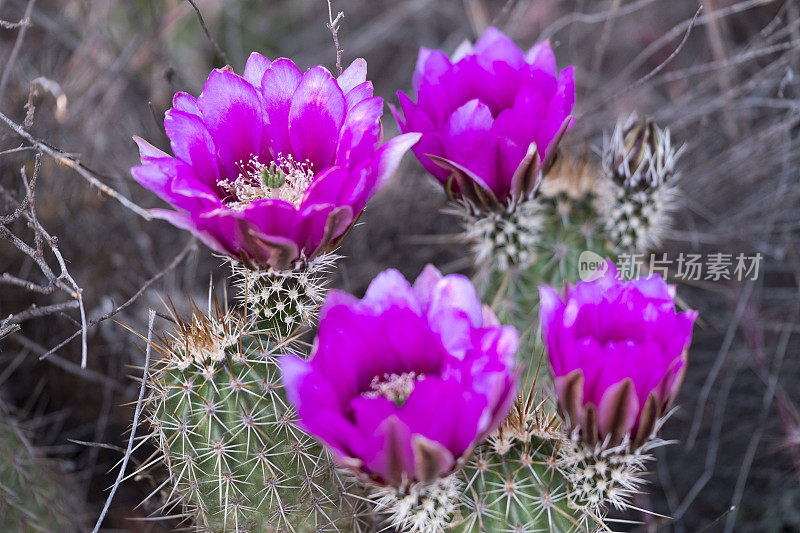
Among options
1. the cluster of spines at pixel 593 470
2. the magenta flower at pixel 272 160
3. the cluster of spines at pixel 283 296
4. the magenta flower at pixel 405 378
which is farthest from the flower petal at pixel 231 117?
the cluster of spines at pixel 593 470

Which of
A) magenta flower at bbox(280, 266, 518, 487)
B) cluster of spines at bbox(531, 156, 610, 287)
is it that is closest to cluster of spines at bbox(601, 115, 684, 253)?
cluster of spines at bbox(531, 156, 610, 287)

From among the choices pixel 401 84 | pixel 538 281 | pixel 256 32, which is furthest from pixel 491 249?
pixel 256 32

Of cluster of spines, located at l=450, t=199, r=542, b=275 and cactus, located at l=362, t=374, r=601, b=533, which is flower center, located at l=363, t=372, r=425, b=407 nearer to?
cactus, located at l=362, t=374, r=601, b=533

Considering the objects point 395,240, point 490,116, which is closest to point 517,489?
point 490,116

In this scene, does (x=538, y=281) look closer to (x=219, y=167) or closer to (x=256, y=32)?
(x=219, y=167)

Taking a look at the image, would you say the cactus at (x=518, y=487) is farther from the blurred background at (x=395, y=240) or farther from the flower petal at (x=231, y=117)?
the blurred background at (x=395, y=240)
